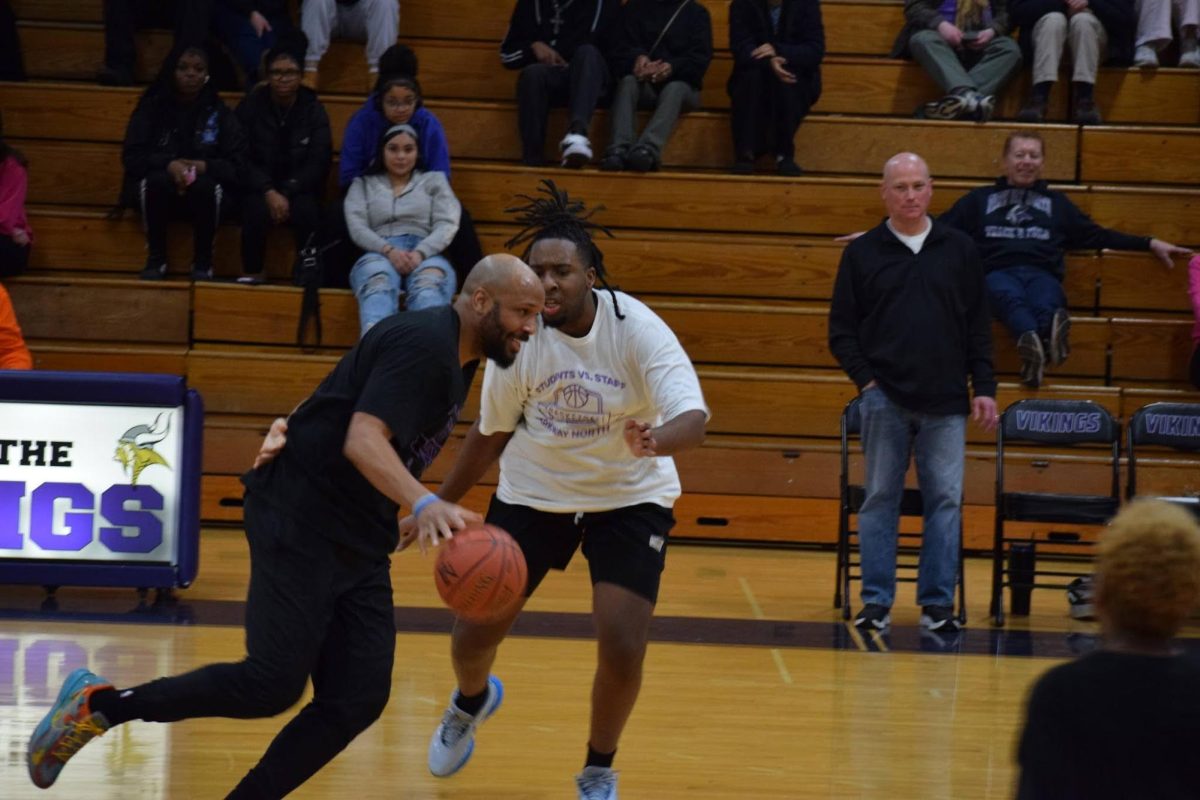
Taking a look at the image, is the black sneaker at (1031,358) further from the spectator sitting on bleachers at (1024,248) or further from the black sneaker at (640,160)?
the black sneaker at (640,160)

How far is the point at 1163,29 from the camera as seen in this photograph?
10.9 meters

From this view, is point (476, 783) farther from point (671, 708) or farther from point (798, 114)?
point (798, 114)

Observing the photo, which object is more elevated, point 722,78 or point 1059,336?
point 722,78

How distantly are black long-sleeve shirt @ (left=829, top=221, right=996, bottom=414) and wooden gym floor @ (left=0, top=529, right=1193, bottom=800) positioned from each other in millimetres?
1174

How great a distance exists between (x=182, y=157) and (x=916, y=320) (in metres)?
5.10

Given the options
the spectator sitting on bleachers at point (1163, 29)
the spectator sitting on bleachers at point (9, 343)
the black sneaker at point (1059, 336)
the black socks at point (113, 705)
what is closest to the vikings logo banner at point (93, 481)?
the spectator sitting on bleachers at point (9, 343)

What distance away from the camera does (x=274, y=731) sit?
17.7 ft

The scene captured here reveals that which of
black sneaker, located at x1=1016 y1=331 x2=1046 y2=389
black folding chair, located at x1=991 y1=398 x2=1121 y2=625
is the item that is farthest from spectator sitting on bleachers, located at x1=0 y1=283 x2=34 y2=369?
black sneaker, located at x1=1016 y1=331 x2=1046 y2=389

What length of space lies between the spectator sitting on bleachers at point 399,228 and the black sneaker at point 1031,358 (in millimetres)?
3371

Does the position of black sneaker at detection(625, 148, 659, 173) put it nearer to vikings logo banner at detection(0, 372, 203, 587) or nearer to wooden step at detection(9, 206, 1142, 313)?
wooden step at detection(9, 206, 1142, 313)

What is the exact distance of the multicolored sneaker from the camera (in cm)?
406

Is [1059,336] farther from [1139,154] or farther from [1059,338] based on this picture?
[1139,154]

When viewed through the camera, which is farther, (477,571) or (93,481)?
(93,481)

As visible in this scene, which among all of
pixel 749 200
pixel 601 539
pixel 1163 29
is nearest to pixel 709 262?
pixel 749 200
